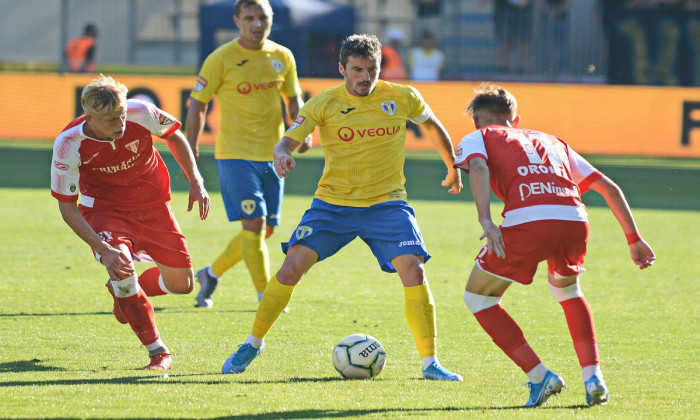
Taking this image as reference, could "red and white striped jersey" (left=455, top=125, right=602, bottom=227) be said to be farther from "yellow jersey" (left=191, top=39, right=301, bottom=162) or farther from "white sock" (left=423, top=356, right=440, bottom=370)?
"yellow jersey" (left=191, top=39, right=301, bottom=162)

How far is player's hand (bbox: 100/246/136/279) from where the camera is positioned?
5.54m

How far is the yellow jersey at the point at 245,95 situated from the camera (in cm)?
772

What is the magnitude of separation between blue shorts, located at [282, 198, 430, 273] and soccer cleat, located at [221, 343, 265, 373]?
0.57 meters

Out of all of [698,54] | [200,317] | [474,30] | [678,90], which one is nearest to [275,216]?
[200,317]

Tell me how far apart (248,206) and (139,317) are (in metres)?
1.99

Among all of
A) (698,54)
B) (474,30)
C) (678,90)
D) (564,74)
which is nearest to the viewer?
(678,90)

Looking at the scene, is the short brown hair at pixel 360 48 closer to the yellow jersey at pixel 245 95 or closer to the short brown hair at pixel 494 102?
the short brown hair at pixel 494 102

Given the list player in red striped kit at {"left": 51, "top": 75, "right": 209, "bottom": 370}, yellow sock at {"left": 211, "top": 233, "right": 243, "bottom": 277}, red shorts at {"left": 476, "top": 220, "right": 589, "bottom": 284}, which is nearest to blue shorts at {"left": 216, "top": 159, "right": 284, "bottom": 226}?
yellow sock at {"left": 211, "top": 233, "right": 243, "bottom": 277}

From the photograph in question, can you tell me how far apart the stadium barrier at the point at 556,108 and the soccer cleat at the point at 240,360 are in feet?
43.7

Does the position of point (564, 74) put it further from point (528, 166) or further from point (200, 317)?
point (528, 166)

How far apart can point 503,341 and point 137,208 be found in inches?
91.7

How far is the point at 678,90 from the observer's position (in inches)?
720

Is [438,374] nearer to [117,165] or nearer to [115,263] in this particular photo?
[115,263]

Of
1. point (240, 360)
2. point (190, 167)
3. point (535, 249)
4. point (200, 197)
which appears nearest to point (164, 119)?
point (190, 167)
